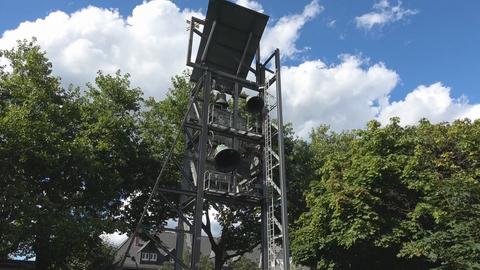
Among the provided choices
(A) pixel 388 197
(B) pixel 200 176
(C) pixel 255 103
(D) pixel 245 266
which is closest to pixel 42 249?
(B) pixel 200 176

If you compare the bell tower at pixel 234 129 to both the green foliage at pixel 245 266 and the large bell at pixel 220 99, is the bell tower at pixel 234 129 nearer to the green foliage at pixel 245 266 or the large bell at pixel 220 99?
the large bell at pixel 220 99

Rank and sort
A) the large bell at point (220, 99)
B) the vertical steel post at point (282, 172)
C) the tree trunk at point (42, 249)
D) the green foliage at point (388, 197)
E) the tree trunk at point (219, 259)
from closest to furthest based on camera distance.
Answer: the vertical steel post at point (282, 172) → the large bell at point (220, 99) → the green foliage at point (388, 197) → the tree trunk at point (42, 249) → the tree trunk at point (219, 259)

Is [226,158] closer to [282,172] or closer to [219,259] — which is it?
[282,172]

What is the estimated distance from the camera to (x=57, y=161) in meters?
20.8

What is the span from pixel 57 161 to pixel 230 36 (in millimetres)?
10131

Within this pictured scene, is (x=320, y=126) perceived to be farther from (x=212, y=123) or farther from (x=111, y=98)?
(x=212, y=123)

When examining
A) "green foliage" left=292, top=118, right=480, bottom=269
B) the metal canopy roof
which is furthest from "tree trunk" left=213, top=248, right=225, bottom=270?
the metal canopy roof

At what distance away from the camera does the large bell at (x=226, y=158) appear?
1510 centimetres

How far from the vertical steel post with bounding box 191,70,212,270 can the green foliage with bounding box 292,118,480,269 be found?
7551 mm

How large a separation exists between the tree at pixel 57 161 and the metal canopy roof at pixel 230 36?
7499 mm

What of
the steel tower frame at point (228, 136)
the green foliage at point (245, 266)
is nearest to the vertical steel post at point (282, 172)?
the steel tower frame at point (228, 136)

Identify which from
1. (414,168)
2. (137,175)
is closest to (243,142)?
(414,168)

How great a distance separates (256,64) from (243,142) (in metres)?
3.25

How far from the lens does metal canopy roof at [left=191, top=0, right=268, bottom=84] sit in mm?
17016
